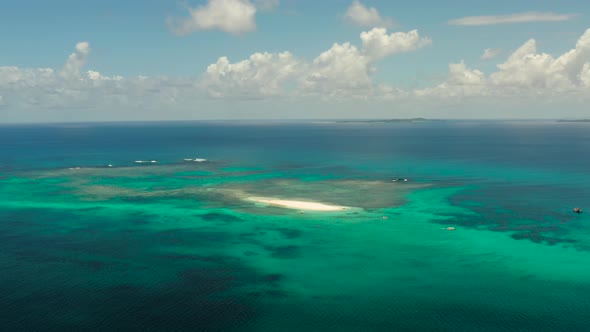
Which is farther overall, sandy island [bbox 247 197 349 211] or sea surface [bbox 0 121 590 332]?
sandy island [bbox 247 197 349 211]

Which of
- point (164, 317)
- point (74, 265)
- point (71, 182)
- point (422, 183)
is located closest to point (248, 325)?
point (164, 317)

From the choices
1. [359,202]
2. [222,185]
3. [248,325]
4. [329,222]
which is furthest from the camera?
[222,185]

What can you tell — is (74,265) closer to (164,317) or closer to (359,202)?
(164,317)

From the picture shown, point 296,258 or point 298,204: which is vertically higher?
point 298,204

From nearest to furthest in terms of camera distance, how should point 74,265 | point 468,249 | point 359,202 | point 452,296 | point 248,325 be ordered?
point 248,325, point 452,296, point 74,265, point 468,249, point 359,202

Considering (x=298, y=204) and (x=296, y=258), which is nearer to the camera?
(x=296, y=258)

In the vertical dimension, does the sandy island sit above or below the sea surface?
above

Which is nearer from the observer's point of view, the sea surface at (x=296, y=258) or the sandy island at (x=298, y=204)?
the sea surface at (x=296, y=258)

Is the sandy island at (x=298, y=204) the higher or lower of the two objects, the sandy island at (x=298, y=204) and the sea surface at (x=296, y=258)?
the higher
